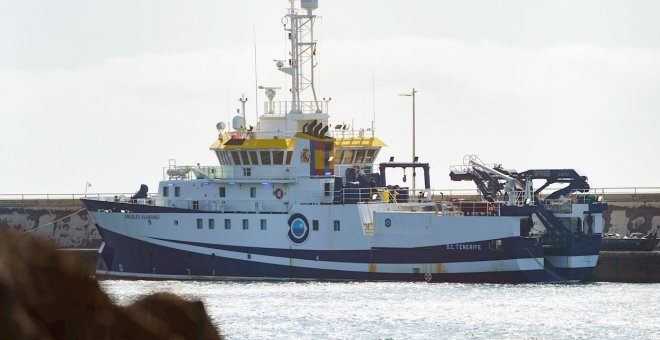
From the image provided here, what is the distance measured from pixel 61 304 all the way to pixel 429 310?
28.1 metres

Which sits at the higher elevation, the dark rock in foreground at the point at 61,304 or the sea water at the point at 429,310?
the dark rock in foreground at the point at 61,304

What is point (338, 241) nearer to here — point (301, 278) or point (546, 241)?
point (301, 278)

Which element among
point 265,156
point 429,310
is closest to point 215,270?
point 265,156

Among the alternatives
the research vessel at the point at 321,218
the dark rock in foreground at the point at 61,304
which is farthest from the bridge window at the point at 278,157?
the dark rock in foreground at the point at 61,304

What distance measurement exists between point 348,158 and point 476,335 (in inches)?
733

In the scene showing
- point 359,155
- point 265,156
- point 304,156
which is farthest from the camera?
point 359,155

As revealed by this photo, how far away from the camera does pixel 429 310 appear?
3173 cm

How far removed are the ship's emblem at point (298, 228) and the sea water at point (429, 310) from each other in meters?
1.94

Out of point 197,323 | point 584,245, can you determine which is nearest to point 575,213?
point 584,245

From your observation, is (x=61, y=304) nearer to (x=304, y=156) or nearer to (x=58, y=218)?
(x=304, y=156)

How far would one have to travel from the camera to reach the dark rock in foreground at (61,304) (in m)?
3.85

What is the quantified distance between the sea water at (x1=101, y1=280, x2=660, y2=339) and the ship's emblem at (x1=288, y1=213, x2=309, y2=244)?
1.94 m

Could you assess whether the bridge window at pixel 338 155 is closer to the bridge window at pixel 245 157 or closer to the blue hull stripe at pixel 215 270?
the bridge window at pixel 245 157

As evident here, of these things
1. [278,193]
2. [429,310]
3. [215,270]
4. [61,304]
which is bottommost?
[429,310]
